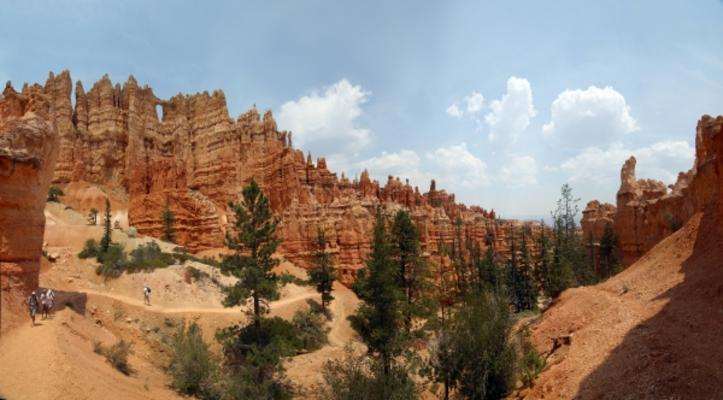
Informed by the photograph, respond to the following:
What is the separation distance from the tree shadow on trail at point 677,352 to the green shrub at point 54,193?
211ft

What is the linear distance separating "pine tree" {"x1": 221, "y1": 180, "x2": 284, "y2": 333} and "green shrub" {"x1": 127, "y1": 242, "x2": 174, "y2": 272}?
1351cm

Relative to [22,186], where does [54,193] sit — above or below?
above

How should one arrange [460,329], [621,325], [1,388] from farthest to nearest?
[460,329] < [621,325] < [1,388]

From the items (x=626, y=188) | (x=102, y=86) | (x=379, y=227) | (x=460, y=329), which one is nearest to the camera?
(x=460, y=329)

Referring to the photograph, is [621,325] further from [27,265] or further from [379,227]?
[27,265]

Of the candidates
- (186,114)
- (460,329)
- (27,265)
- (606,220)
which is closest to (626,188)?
(606,220)

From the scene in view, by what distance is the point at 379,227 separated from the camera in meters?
23.4

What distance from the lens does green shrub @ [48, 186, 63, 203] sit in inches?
2185

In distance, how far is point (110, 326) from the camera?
25016 mm

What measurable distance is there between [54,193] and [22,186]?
47.7 meters

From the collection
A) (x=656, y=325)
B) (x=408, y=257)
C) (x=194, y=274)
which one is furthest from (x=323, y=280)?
(x=656, y=325)

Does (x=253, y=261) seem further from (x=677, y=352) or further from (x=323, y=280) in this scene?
(x=677, y=352)

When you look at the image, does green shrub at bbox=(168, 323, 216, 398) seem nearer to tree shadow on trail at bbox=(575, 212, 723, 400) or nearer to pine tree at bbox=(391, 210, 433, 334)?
pine tree at bbox=(391, 210, 433, 334)

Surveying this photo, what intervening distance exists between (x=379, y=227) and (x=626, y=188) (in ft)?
103
